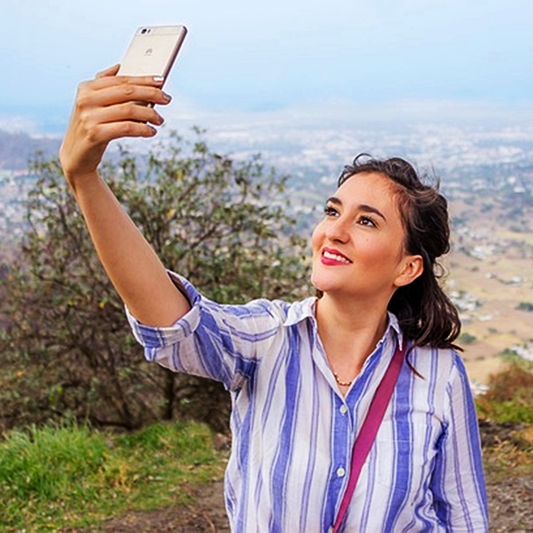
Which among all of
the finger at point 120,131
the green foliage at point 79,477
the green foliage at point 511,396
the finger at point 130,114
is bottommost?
the green foliage at point 79,477

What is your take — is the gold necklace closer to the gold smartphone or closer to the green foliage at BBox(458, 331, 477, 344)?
the gold smartphone

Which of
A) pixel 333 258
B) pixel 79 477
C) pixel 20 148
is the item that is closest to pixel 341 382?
pixel 333 258

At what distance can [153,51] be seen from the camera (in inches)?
61.9

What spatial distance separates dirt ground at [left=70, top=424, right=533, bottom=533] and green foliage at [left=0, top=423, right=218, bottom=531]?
0.12m

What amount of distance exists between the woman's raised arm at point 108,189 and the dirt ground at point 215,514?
331 centimetres

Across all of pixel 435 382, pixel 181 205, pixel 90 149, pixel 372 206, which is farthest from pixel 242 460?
pixel 181 205

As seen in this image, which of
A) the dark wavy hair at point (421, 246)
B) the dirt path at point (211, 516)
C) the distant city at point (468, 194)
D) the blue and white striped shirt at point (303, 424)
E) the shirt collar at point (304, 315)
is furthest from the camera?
the distant city at point (468, 194)

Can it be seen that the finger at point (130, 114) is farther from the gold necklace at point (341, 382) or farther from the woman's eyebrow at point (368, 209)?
the gold necklace at point (341, 382)

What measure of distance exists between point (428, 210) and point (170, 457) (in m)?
4.22

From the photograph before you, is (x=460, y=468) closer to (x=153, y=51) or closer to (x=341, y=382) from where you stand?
(x=341, y=382)

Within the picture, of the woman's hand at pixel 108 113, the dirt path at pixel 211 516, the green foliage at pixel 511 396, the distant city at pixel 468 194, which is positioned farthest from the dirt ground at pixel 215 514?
the woman's hand at pixel 108 113

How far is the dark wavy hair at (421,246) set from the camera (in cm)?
216

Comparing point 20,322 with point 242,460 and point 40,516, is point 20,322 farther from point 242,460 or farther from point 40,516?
point 242,460

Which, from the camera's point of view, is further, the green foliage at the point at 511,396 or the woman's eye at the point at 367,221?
the green foliage at the point at 511,396
